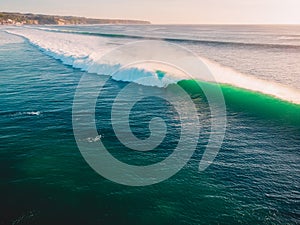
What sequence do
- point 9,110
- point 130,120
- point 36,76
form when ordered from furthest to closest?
1. point 36,76
2. point 9,110
3. point 130,120

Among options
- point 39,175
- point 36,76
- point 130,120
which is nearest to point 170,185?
point 39,175

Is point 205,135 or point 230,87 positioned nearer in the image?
point 205,135

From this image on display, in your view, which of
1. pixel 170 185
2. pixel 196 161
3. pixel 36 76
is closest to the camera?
pixel 170 185

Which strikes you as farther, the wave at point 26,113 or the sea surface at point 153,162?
the wave at point 26,113

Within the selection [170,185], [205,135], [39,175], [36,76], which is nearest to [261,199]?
[170,185]

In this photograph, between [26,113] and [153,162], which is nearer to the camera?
[153,162]

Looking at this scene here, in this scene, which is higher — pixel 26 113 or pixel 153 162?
pixel 153 162

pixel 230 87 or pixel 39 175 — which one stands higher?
pixel 230 87

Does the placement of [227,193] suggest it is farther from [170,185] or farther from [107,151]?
[107,151]

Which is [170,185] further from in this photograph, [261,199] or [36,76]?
[36,76]

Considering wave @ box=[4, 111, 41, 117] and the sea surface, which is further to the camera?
wave @ box=[4, 111, 41, 117]
